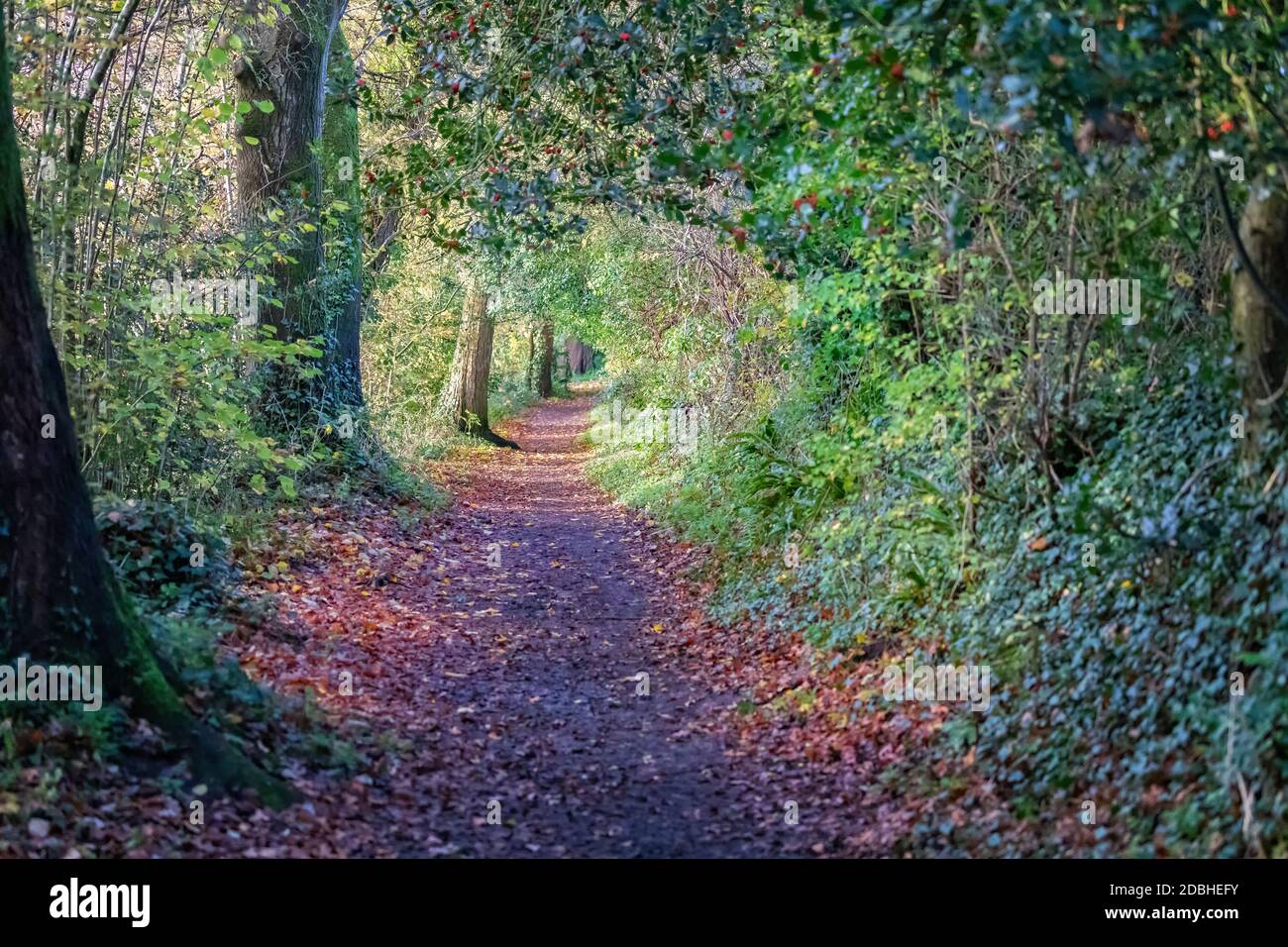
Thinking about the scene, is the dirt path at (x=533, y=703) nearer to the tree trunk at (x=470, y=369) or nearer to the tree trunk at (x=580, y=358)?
the tree trunk at (x=470, y=369)

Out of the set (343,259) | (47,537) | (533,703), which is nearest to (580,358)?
(343,259)

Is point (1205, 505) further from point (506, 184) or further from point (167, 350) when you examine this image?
point (167, 350)

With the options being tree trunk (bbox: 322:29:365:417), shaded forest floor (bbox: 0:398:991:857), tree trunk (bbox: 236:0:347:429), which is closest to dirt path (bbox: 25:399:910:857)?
shaded forest floor (bbox: 0:398:991:857)

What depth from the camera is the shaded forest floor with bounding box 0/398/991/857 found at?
5625 millimetres

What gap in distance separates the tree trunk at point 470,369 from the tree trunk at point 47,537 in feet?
65.9

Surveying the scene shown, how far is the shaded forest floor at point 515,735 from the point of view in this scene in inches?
221

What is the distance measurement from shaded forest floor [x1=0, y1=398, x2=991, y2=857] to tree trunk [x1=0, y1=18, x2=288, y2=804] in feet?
1.23

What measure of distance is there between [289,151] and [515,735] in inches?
349

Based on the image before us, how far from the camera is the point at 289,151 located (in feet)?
45.3

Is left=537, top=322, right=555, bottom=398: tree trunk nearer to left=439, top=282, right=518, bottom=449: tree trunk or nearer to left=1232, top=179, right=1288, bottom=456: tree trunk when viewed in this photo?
left=439, top=282, right=518, bottom=449: tree trunk

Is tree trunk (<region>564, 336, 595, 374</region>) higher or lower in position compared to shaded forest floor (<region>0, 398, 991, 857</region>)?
higher

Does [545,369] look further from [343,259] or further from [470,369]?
[343,259]

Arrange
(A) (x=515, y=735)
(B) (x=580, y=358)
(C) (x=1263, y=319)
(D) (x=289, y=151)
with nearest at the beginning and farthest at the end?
(C) (x=1263, y=319) < (A) (x=515, y=735) < (D) (x=289, y=151) < (B) (x=580, y=358)

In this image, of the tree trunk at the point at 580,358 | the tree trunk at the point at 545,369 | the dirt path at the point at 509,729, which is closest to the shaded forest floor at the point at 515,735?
the dirt path at the point at 509,729
